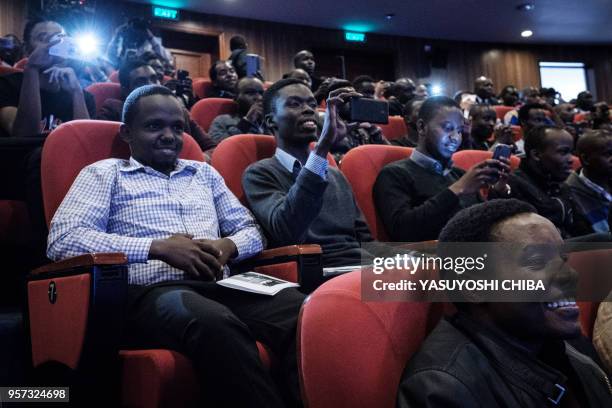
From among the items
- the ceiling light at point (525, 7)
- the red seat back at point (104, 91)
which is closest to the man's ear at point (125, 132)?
the red seat back at point (104, 91)

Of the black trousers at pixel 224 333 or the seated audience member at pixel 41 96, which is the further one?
the seated audience member at pixel 41 96

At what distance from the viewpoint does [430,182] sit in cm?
193

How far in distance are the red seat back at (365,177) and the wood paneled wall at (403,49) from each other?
15.0 ft

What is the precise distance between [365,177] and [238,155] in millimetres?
421

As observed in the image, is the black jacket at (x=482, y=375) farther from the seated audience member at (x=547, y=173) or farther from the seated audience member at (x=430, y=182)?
the seated audience member at (x=547, y=173)

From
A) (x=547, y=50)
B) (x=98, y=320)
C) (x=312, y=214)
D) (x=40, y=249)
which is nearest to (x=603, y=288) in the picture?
(x=312, y=214)

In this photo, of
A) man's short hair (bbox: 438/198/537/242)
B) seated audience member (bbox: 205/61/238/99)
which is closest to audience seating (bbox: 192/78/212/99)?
seated audience member (bbox: 205/61/238/99)

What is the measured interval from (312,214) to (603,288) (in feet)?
2.13

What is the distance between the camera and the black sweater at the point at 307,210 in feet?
4.74

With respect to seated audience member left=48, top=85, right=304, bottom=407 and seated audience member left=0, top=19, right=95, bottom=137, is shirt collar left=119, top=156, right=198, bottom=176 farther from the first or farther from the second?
seated audience member left=0, top=19, right=95, bottom=137

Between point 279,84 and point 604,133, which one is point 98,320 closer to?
point 279,84

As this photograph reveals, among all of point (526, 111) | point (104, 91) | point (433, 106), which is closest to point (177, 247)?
point (433, 106)

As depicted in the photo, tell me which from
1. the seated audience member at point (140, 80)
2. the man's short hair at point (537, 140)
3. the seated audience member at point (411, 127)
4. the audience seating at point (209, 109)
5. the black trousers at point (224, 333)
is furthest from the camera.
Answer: the audience seating at point (209, 109)

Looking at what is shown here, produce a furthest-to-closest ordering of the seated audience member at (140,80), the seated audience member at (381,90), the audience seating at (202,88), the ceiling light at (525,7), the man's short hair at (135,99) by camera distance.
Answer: the ceiling light at (525,7), the seated audience member at (381,90), the audience seating at (202,88), the seated audience member at (140,80), the man's short hair at (135,99)
